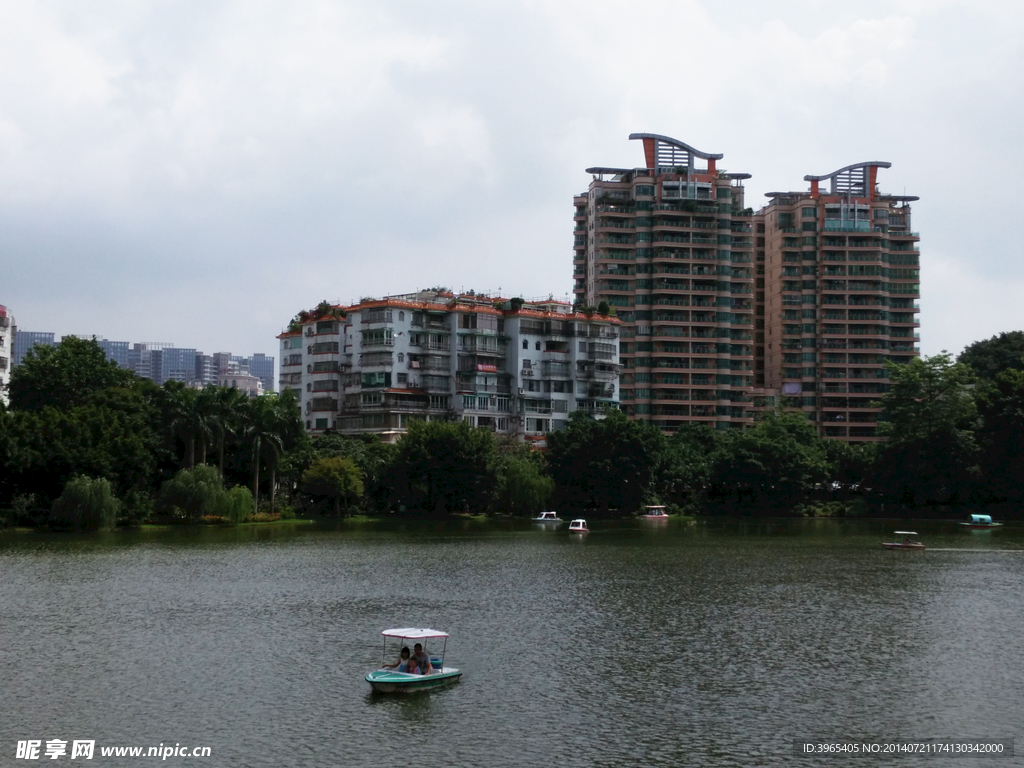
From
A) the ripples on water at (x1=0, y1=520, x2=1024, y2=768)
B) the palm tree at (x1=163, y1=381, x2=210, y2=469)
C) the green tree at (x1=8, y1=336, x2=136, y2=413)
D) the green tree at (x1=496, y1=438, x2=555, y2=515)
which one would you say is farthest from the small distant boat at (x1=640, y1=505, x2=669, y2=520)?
the green tree at (x1=8, y1=336, x2=136, y2=413)

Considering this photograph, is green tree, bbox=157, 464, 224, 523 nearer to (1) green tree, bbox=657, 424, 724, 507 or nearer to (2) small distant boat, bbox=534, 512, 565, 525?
(2) small distant boat, bbox=534, 512, 565, 525

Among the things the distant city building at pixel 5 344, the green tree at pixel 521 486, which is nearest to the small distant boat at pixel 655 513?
the green tree at pixel 521 486

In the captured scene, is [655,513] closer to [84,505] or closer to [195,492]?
[195,492]

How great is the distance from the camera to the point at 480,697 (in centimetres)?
3600

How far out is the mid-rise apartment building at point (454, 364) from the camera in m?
154

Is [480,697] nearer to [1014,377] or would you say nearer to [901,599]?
[901,599]

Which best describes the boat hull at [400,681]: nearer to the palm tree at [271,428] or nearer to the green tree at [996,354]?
the palm tree at [271,428]

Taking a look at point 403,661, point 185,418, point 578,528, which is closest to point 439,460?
point 578,528

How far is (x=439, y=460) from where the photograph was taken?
413 feet

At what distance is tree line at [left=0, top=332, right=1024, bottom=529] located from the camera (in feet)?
318

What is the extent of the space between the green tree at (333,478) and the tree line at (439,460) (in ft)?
0.65

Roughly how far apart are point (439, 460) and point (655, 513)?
27910mm

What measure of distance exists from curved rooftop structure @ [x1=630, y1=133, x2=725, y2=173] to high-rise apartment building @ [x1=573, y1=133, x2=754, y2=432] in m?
0.72

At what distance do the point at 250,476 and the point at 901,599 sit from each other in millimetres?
77670
